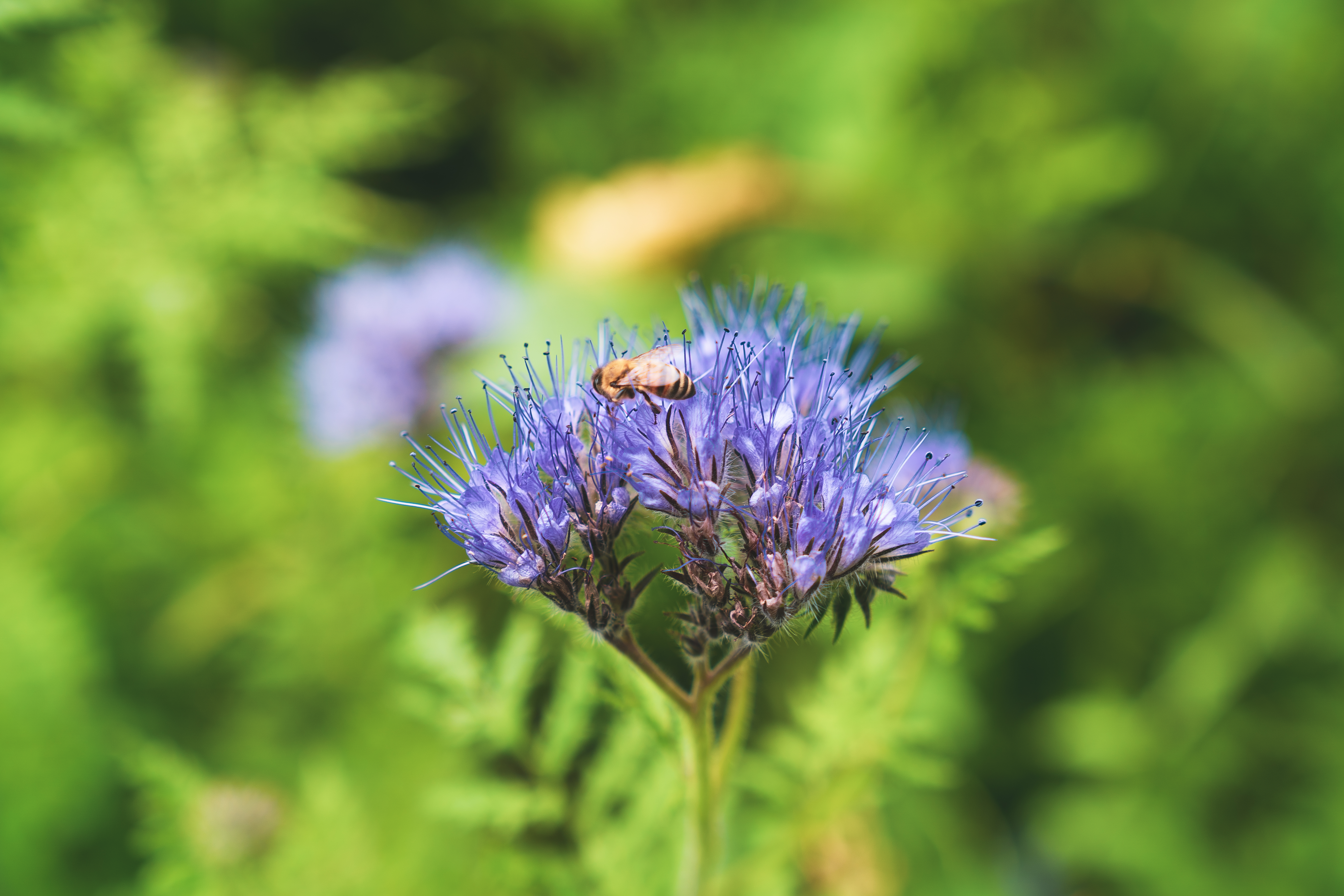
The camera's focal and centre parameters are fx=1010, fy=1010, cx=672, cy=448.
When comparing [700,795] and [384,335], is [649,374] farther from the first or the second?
[384,335]

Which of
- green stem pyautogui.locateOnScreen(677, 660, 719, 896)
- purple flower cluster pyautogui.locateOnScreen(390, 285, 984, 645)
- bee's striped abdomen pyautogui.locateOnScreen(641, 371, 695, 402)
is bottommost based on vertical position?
green stem pyautogui.locateOnScreen(677, 660, 719, 896)

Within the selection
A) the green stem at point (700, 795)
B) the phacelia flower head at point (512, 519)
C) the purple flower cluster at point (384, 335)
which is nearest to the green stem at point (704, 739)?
the green stem at point (700, 795)

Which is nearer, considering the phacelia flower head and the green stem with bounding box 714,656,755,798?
the phacelia flower head

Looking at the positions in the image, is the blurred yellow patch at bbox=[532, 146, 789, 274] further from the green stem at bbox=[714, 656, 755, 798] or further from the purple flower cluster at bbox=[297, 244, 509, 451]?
the green stem at bbox=[714, 656, 755, 798]

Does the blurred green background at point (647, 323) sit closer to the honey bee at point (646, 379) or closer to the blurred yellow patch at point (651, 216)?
the blurred yellow patch at point (651, 216)

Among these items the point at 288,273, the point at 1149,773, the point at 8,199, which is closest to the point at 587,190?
the point at 288,273

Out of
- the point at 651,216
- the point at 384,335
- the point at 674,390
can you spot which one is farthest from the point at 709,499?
the point at 651,216

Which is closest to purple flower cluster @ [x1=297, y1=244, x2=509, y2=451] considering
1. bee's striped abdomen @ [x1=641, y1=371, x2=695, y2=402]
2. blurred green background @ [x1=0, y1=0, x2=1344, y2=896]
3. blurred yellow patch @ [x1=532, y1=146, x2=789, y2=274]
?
blurred green background @ [x1=0, y1=0, x2=1344, y2=896]

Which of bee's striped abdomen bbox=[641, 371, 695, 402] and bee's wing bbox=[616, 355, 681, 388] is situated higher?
bee's wing bbox=[616, 355, 681, 388]
